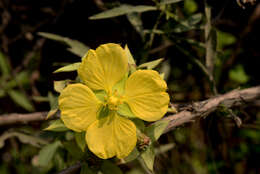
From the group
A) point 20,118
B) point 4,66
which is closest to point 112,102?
point 20,118

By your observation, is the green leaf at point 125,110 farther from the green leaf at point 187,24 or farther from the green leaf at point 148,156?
the green leaf at point 187,24

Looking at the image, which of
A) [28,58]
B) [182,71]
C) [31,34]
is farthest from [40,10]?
[182,71]

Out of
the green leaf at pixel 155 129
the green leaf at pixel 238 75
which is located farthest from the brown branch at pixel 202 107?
the green leaf at pixel 238 75

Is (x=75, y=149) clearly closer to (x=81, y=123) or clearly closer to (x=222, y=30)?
(x=81, y=123)

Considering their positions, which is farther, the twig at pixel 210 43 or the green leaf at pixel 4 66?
the green leaf at pixel 4 66

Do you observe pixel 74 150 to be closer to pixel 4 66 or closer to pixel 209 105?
pixel 209 105

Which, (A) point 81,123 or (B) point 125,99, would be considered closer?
(A) point 81,123
